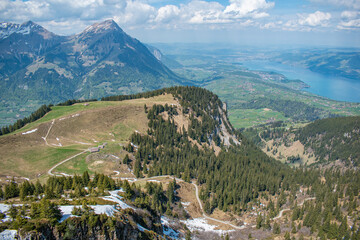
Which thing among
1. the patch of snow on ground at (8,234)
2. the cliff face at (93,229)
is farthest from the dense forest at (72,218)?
the patch of snow on ground at (8,234)

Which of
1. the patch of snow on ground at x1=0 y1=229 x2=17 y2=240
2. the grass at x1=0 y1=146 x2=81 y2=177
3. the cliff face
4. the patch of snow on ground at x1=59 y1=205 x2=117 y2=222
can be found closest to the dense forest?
the cliff face

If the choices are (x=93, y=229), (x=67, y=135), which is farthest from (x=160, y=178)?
(x=93, y=229)

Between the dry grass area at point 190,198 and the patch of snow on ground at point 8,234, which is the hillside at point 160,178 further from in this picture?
the patch of snow on ground at point 8,234

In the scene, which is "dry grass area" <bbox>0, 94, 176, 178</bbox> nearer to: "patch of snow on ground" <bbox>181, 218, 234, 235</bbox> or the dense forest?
the dense forest

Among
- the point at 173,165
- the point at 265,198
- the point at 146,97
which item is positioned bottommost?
the point at 265,198

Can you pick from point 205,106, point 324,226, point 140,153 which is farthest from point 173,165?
point 205,106

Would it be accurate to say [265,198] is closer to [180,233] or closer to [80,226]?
[180,233]
